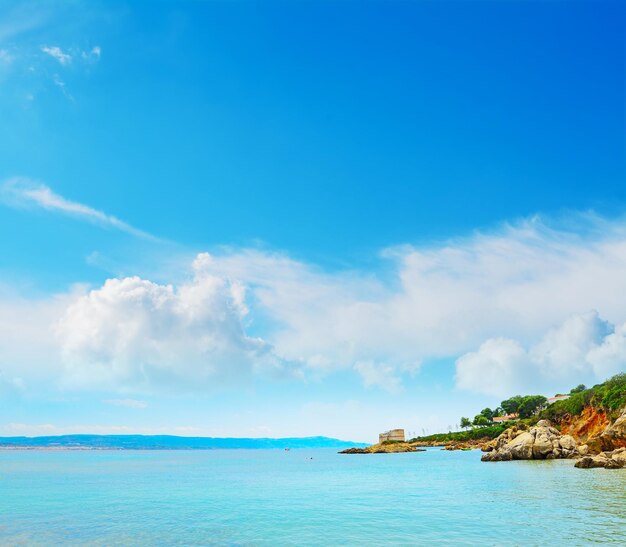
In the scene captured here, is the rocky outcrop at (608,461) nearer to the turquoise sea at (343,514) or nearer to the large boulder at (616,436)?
the turquoise sea at (343,514)

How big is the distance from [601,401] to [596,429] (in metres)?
5.44

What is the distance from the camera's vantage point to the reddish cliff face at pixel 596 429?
6694cm

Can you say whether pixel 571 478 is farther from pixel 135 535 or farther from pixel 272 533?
pixel 135 535

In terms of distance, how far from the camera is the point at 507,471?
6669 cm

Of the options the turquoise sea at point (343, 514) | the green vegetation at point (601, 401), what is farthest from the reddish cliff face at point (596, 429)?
the turquoise sea at point (343, 514)

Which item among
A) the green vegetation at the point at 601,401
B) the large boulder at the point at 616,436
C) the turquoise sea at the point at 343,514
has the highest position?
the green vegetation at the point at 601,401

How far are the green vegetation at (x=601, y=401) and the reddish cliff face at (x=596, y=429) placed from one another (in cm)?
156

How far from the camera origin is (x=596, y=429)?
95000mm

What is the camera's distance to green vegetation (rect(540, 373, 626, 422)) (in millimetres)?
88062

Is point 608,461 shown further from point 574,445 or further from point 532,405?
point 532,405

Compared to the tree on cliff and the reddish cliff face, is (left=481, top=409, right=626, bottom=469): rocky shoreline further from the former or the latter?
the tree on cliff

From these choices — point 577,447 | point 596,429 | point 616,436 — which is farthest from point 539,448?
point 596,429

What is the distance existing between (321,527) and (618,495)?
23.2 meters

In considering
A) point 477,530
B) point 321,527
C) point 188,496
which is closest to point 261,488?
point 188,496
